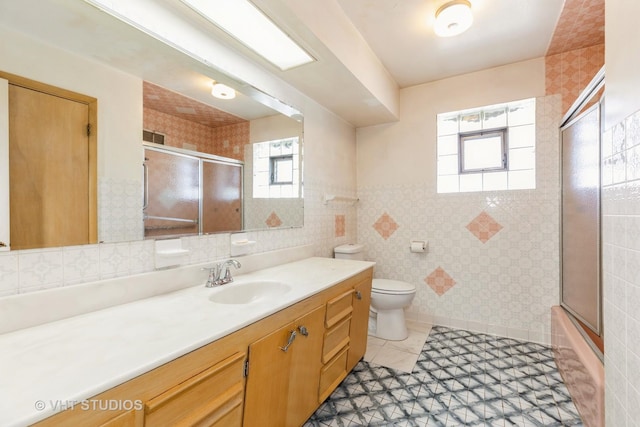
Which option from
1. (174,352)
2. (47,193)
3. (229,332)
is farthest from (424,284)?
(47,193)

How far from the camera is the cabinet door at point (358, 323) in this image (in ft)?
6.00

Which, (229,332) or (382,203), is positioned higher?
(382,203)

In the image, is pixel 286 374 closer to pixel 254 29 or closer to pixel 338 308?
pixel 338 308

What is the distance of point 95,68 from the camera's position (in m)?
1.12

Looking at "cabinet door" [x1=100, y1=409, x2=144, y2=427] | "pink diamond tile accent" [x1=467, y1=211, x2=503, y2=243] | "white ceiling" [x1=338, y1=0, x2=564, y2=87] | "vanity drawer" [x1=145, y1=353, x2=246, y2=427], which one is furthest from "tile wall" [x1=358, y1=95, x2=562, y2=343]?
"cabinet door" [x1=100, y1=409, x2=144, y2=427]

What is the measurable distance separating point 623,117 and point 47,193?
201cm

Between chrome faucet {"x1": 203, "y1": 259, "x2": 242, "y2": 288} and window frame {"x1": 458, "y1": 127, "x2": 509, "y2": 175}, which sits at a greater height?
window frame {"x1": 458, "y1": 127, "x2": 509, "y2": 175}

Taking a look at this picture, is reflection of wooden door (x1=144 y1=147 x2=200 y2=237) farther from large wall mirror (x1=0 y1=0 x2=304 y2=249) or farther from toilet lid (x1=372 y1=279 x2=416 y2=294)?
toilet lid (x1=372 y1=279 x2=416 y2=294)

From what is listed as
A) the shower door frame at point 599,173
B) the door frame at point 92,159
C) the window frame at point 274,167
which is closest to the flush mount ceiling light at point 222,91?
the window frame at point 274,167

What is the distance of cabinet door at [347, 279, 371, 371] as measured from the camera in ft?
6.00

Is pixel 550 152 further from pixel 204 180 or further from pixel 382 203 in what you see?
pixel 204 180

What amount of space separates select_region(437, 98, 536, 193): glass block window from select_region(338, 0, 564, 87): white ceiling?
16.1 inches

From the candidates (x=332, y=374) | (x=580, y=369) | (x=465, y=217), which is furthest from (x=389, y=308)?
(x=580, y=369)

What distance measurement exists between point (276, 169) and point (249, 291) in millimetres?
932
